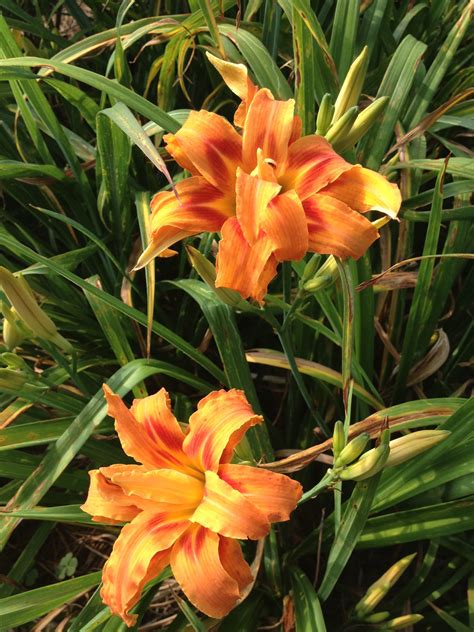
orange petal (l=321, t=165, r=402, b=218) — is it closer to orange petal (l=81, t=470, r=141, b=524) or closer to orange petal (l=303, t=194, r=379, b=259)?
orange petal (l=303, t=194, r=379, b=259)

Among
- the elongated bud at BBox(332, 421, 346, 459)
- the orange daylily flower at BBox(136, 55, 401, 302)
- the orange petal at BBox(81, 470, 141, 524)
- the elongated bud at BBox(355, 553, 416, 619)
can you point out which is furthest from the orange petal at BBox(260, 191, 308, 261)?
the elongated bud at BBox(355, 553, 416, 619)

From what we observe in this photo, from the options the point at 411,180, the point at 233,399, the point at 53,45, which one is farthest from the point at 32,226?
the point at 233,399

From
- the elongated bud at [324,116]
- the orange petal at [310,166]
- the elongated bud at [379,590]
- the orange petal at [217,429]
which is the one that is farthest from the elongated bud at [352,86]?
the elongated bud at [379,590]

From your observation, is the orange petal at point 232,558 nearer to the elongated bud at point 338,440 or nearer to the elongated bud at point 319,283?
the elongated bud at point 338,440

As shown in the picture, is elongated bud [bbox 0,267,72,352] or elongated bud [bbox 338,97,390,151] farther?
elongated bud [bbox 0,267,72,352]

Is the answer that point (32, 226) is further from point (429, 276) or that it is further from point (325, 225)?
point (325, 225)

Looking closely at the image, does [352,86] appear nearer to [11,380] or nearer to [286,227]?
[286,227]
